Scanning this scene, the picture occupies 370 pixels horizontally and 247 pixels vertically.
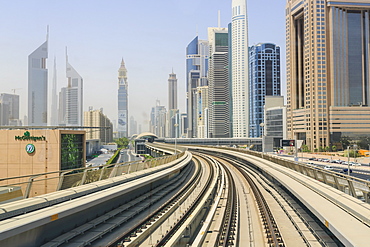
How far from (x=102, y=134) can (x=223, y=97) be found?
245 ft

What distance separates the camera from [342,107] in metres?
81.2

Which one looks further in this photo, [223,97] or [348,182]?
[223,97]

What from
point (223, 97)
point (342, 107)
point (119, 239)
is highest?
point (223, 97)

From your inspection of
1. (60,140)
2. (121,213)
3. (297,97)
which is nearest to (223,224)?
(121,213)

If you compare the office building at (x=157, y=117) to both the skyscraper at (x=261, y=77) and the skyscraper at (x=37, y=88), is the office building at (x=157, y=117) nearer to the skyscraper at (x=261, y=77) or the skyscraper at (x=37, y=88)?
the skyscraper at (x=37, y=88)

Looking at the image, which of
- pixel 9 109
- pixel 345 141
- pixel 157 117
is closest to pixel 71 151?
pixel 157 117

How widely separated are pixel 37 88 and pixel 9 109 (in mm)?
29950

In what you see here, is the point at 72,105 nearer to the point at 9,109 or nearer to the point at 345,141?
the point at 9,109

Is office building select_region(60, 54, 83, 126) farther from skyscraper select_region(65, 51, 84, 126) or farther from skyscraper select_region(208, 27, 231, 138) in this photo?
skyscraper select_region(208, 27, 231, 138)

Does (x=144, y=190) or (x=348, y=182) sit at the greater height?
(x=348, y=182)

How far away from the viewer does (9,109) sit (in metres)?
74.0

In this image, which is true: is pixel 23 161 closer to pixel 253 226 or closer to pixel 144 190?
pixel 144 190

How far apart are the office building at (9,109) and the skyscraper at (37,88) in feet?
49.7

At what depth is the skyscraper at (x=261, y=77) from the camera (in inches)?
5861
